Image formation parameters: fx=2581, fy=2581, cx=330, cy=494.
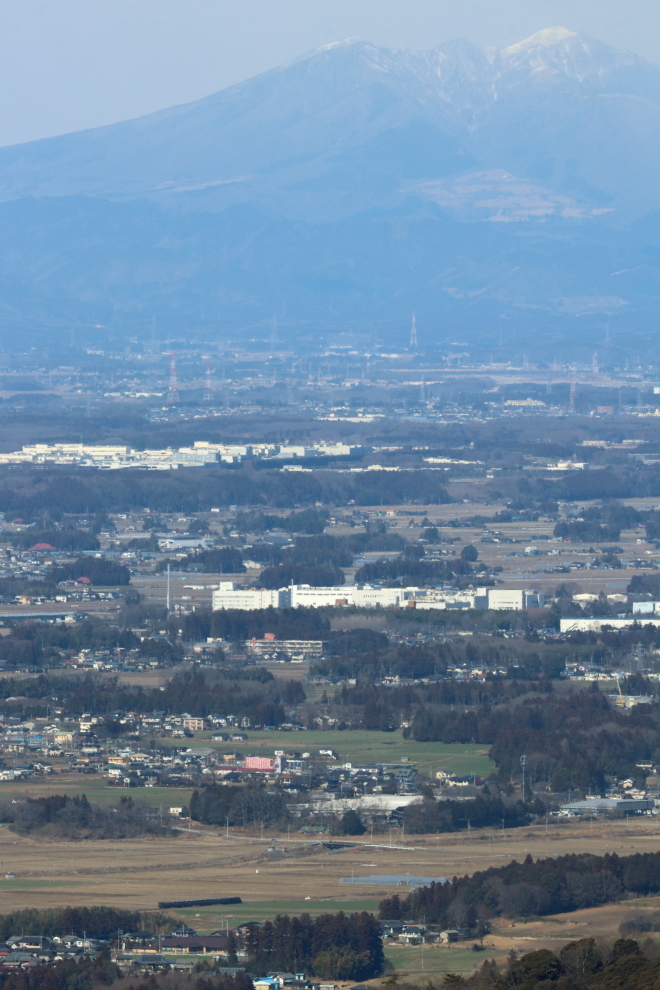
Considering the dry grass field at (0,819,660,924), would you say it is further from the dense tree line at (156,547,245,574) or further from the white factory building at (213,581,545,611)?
the dense tree line at (156,547,245,574)

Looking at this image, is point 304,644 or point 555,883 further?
point 304,644

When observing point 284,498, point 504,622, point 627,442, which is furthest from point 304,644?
point 627,442

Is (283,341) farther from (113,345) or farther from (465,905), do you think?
(465,905)

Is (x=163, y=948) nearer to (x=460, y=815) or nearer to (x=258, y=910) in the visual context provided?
(x=258, y=910)

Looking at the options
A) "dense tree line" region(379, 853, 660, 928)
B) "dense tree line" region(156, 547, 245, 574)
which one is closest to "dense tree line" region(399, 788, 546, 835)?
"dense tree line" region(379, 853, 660, 928)

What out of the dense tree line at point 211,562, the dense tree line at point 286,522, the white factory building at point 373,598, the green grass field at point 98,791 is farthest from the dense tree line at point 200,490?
the green grass field at point 98,791

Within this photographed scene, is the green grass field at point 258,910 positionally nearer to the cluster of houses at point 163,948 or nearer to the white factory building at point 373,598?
the cluster of houses at point 163,948
